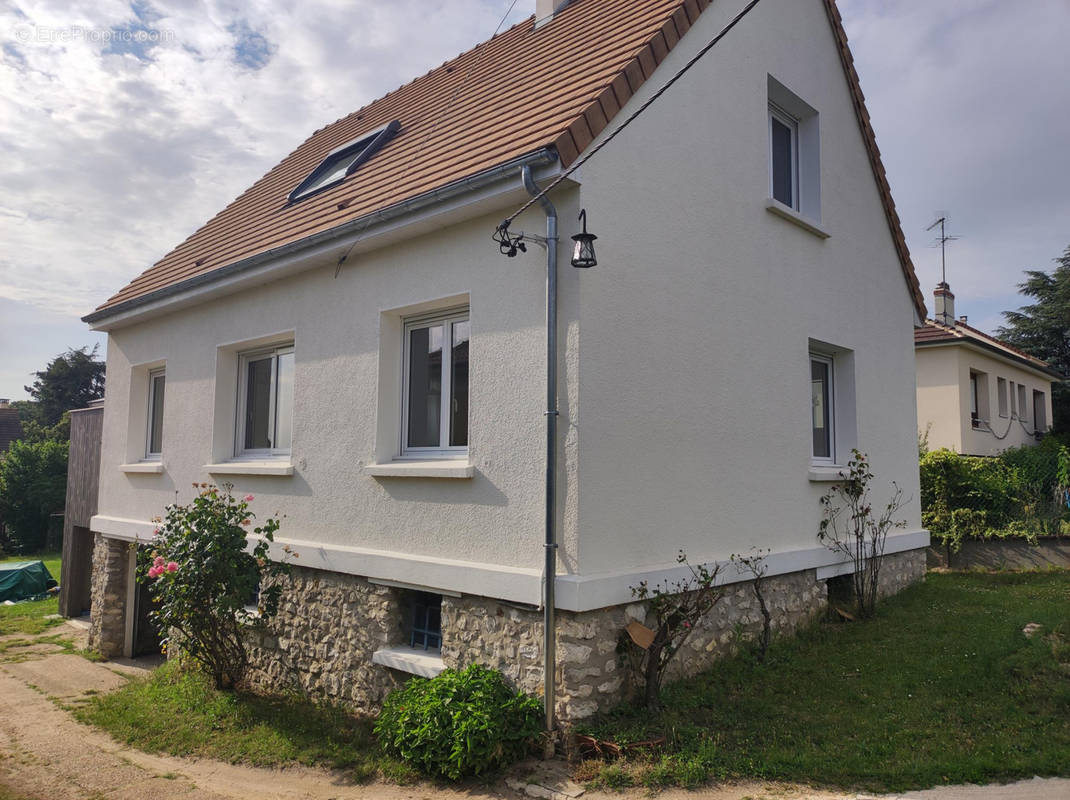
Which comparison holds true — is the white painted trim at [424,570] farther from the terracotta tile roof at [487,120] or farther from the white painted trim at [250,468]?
the terracotta tile roof at [487,120]

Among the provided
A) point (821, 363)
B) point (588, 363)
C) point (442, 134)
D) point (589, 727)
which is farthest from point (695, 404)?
point (442, 134)

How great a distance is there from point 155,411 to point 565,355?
8.16 meters

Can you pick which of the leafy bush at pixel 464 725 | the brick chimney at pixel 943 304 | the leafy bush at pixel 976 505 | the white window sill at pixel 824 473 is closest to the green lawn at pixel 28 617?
the leafy bush at pixel 464 725

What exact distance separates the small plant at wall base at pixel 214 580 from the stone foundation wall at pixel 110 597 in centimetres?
435

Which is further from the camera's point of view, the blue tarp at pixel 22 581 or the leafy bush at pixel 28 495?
the leafy bush at pixel 28 495

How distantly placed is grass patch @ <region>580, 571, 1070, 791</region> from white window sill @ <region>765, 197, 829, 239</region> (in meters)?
4.26

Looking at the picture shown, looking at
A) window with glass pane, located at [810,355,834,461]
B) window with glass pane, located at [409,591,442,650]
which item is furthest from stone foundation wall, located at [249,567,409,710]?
window with glass pane, located at [810,355,834,461]

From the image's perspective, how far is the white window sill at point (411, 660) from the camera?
20.5ft

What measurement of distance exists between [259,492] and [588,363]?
4648mm

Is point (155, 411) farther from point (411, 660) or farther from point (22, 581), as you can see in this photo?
point (22, 581)

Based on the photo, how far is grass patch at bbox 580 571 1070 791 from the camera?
4965 mm

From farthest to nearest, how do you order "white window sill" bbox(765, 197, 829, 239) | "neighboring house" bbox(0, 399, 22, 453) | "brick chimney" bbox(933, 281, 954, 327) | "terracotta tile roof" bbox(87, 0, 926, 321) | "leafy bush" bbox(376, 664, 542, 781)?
"neighboring house" bbox(0, 399, 22, 453) → "brick chimney" bbox(933, 281, 954, 327) → "white window sill" bbox(765, 197, 829, 239) → "terracotta tile roof" bbox(87, 0, 926, 321) → "leafy bush" bbox(376, 664, 542, 781)

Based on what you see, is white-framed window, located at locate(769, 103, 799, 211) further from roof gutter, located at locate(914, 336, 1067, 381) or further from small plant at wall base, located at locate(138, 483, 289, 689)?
roof gutter, located at locate(914, 336, 1067, 381)

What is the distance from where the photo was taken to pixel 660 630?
5645 millimetres
